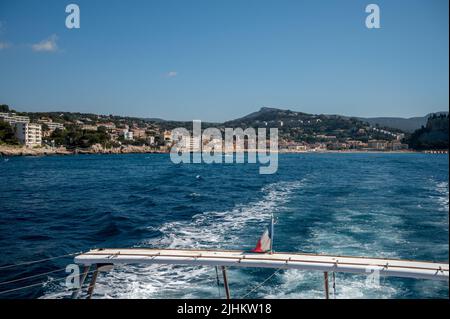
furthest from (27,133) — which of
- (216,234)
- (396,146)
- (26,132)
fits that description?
(396,146)

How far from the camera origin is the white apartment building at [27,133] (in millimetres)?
89938

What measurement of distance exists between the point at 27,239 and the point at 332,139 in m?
162

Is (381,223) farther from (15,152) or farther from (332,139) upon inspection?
(332,139)

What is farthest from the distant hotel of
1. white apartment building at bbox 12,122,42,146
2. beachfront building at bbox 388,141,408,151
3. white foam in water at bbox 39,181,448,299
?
beachfront building at bbox 388,141,408,151

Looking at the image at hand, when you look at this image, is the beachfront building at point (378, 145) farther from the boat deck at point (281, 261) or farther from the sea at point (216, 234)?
the boat deck at point (281, 261)

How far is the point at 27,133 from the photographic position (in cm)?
9269

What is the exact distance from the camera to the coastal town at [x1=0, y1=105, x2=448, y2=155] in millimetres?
93000

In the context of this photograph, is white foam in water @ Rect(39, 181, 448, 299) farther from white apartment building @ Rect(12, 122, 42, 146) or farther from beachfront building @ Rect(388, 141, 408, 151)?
beachfront building @ Rect(388, 141, 408, 151)

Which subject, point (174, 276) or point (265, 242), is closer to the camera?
point (265, 242)

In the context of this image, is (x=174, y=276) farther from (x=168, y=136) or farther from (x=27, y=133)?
(x=168, y=136)

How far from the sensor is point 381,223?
45.0 ft

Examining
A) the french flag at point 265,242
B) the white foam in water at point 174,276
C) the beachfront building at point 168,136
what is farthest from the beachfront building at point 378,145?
the french flag at point 265,242

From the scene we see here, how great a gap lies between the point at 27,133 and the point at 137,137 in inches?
1963
